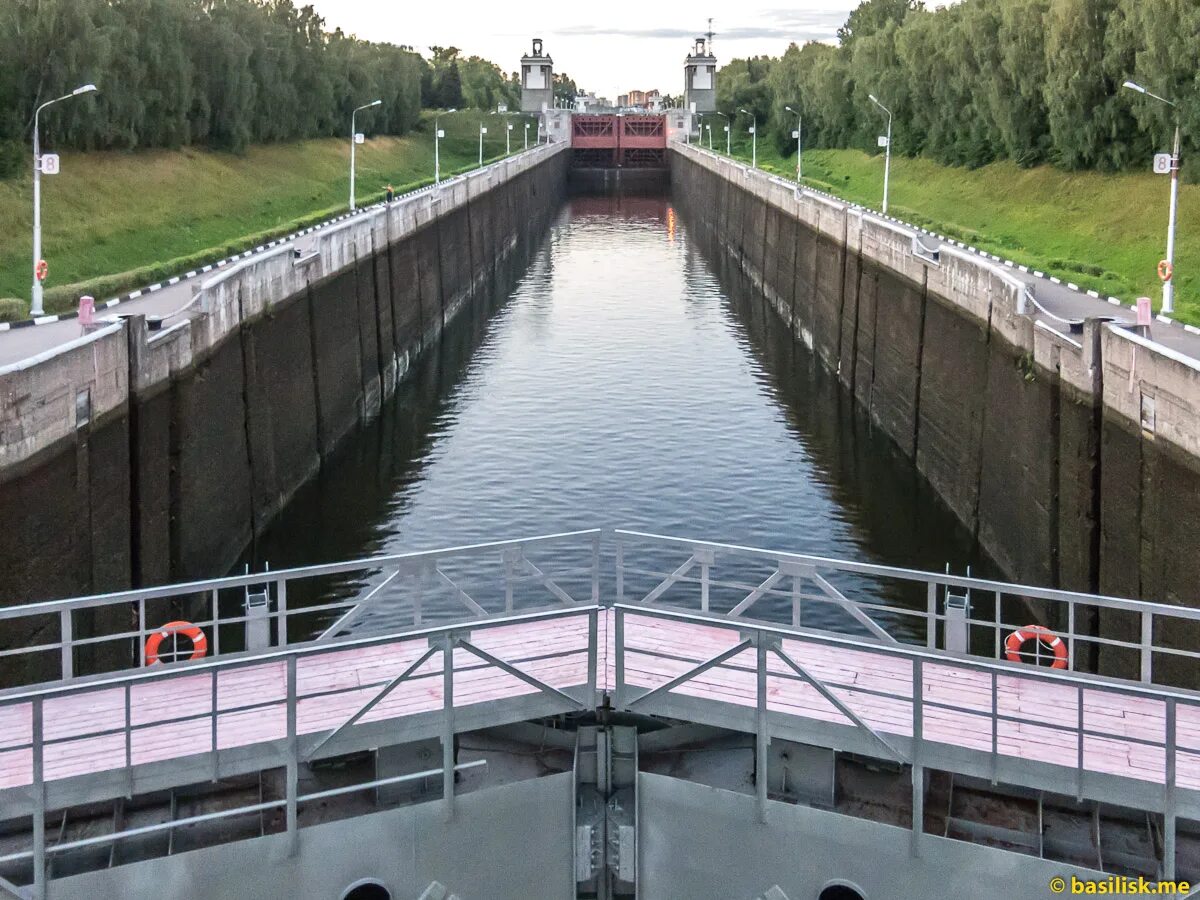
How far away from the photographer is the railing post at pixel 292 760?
40.5 feet

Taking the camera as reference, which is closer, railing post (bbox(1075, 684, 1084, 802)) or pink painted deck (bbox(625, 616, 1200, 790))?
railing post (bbox(1075, 684, 1084, 802))

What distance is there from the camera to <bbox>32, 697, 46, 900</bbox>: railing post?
37.8ft

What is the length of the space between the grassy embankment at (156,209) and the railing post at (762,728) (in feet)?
78.0

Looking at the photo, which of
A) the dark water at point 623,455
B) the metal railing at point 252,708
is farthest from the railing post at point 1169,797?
the dark water at point 623,455

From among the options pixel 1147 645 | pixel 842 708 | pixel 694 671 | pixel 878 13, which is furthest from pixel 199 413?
pixel 878 13

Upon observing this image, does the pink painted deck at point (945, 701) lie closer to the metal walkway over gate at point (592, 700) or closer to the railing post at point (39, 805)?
the metal walkway over gate at point (592, 700)

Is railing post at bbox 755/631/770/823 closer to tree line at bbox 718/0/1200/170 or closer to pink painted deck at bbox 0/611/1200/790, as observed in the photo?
pink painted deck at bbox 0/611/1200/790

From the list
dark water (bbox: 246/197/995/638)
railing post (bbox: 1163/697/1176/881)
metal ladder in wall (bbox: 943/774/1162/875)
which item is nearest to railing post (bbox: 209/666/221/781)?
metal ladder in wall (bbox: 943/774/1162/875)

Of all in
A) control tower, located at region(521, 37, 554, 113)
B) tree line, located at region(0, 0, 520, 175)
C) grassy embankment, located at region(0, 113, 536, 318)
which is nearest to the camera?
grassy embankment, located at region(0, 113, 536, 318)

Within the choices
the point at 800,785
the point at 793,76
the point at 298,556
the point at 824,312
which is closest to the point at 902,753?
the point at 800,785

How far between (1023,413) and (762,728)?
1499cm

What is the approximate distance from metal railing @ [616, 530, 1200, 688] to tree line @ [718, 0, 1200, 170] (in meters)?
29.3

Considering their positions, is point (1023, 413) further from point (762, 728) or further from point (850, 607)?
point (762, 728)

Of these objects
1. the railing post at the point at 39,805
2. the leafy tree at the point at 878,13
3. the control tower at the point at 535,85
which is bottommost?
the railing post at the point at 39,805
